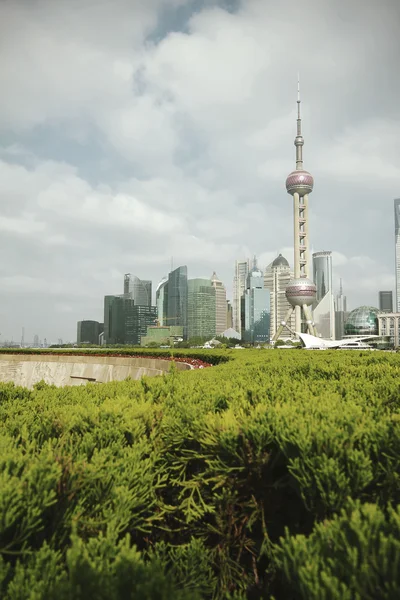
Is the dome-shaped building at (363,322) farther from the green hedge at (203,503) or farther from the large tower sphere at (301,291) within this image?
the green hedge at (203,503)

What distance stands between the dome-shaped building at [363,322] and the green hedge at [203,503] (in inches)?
4912

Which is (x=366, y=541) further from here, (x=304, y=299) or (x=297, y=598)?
(x=304, y=299)

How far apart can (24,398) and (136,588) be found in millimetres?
4160

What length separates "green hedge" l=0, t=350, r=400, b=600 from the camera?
6.40 feet

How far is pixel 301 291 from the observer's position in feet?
361

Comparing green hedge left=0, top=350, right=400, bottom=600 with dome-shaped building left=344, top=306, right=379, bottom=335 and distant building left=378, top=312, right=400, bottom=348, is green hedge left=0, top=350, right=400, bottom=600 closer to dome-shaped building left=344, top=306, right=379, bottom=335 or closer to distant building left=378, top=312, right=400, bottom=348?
dome-shaped building left=344, top=306, right=379, bottom=335

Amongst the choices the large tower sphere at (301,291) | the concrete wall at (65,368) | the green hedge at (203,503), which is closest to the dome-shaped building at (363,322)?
the large tower sphere at (301,291)

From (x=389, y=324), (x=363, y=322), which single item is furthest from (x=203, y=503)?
(x=389, y=324)

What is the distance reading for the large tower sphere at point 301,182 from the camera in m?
114

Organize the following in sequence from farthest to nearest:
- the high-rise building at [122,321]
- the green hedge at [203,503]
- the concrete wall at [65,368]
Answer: the high-rise building at [122,321], the concrete wall at [65,368], the green hedge at [203,503]

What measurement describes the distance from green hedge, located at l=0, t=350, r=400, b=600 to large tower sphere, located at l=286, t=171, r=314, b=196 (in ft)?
387

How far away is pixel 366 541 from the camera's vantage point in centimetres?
195

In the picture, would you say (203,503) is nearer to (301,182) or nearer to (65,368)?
(65,368)

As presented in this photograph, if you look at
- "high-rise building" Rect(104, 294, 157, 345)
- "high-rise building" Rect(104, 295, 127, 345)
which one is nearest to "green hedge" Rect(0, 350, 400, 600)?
"high-rise building" Rect(104, 294, 157, 345)
